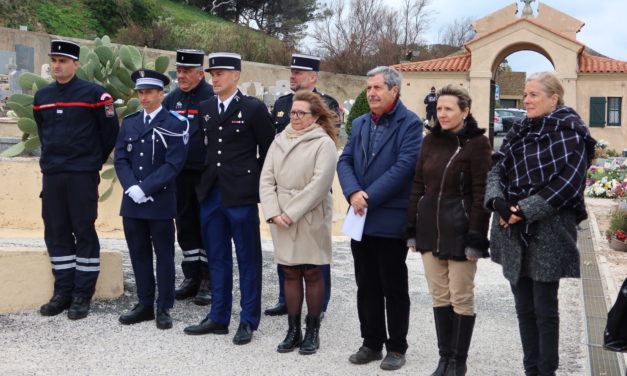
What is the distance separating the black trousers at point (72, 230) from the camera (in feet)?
19.1

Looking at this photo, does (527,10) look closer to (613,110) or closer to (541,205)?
(613,110)

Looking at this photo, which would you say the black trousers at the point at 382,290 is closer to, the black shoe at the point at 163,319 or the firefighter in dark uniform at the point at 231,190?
the firefighter in dark uniform at the point at 231,190

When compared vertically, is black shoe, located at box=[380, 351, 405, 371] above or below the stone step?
below

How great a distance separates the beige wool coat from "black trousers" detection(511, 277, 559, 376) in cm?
139

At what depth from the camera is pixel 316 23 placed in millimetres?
51656

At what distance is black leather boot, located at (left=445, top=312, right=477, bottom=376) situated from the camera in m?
4.64

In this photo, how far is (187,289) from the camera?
6.65m

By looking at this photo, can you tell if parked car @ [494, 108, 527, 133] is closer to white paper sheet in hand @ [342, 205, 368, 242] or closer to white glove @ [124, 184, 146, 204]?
white glove @ [124, 184, 146, 204]

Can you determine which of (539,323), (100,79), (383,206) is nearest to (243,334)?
(383,206)

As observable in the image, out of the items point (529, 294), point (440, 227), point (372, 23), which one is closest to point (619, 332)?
point (529, 294)

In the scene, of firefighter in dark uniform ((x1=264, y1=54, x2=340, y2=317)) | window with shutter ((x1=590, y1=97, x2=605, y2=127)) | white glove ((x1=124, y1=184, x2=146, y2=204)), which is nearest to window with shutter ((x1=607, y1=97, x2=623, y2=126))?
window with shutter ((x1=590, y1=97, x2=605, y2=127))

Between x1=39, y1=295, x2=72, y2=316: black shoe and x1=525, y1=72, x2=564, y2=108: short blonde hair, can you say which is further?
x1=39, y1=295, x2=72, y2=316: black shoe

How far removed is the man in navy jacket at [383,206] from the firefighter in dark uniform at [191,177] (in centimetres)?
176

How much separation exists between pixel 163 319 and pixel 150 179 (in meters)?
1.06
